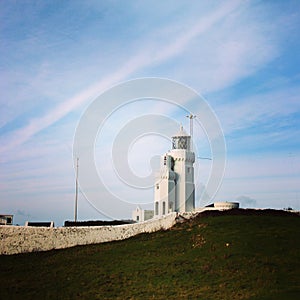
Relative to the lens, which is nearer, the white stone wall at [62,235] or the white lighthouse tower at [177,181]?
the white stone wall at [62,235]

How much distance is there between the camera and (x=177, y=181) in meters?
44.2

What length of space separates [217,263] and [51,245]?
597 inches

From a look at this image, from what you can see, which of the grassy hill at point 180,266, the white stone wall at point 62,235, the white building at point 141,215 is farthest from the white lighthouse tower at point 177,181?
the grassy hill at point 180,266

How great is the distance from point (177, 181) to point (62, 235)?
1428 cm

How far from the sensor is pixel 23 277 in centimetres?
2500

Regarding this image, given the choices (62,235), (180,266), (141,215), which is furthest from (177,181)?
(180,266)

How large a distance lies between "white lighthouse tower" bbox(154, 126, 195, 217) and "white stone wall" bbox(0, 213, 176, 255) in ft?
30.5

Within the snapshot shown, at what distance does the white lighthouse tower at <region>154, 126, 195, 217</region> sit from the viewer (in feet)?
143

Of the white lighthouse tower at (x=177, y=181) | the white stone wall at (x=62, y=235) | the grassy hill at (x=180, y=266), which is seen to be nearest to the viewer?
the grassy hill at (x=180, y=266)

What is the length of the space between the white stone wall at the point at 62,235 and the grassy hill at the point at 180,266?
140 centimetres

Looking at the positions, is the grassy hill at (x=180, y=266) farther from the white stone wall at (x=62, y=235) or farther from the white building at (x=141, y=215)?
the white building at (x=141, y=215)

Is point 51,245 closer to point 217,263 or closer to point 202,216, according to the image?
point 202,216

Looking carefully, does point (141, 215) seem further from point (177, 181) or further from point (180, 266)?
point (180, 266)

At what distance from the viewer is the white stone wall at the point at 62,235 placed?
33.8m
